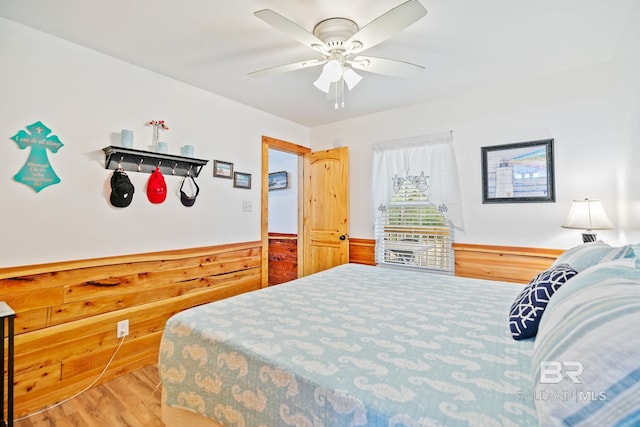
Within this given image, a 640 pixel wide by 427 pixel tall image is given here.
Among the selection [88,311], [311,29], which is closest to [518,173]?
[311,29]

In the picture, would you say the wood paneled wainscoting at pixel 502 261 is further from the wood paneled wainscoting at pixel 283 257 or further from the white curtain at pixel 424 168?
the wood paneled wainscoting at pixel 283 257

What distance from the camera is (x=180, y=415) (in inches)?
53.0

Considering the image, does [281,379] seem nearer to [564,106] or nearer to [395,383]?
[395,383]

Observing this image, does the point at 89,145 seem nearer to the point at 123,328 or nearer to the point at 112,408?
the point at 123,328

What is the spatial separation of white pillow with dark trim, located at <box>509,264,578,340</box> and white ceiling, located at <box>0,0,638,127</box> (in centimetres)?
151

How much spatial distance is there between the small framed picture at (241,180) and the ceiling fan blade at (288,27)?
1.69m

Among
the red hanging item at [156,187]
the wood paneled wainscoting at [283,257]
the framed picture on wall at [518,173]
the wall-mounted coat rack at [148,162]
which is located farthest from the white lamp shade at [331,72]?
the wood paneled wainscoting at [283,257]

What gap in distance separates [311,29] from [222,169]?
164 cm

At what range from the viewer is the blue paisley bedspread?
2.77ft

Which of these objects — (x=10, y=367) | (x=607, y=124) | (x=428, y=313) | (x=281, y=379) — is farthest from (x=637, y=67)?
(x=10, y=367)

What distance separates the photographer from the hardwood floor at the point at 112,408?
1.77 m

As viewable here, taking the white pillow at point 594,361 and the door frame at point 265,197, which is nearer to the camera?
the white pillow at point 594,361

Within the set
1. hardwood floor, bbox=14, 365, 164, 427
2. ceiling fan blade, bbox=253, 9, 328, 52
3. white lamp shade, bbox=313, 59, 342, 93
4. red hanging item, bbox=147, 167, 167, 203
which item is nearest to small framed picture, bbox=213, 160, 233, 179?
red hanging item, bbox=147, 167, 167, 203

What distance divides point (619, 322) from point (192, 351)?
1.44 metres
